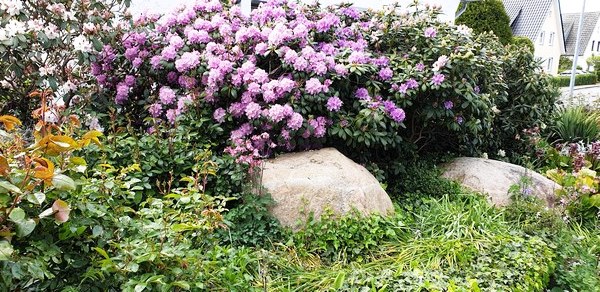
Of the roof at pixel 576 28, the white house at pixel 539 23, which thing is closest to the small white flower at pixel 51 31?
the white house at pixel 539 23

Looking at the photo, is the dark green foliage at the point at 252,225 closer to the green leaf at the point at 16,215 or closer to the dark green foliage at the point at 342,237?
the dark green foliage at the point at 342,237

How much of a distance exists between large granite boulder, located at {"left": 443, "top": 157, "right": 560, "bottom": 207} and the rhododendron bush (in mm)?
356

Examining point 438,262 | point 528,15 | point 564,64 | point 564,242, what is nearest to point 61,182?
point 438,262

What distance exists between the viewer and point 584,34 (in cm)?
5472

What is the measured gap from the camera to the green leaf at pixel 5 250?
1.63 meters

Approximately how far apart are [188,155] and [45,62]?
68.1 inches

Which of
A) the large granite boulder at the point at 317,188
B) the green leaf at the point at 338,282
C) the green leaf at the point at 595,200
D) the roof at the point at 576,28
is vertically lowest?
the roof at the point at 576,28

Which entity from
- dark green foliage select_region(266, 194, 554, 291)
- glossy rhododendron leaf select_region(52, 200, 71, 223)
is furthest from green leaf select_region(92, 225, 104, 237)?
dark green foliage select_region(266, 194, 554, 291)

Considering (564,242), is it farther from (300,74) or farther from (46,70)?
(46,70)

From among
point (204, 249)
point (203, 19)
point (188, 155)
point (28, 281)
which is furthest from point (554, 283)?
point (203, 19)

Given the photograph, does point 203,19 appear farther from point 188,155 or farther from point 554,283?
point 554,283

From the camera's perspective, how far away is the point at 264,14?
15.9ft

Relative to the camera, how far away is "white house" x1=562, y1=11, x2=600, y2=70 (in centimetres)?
5262

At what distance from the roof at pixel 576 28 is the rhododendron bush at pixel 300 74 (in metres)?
52.3
